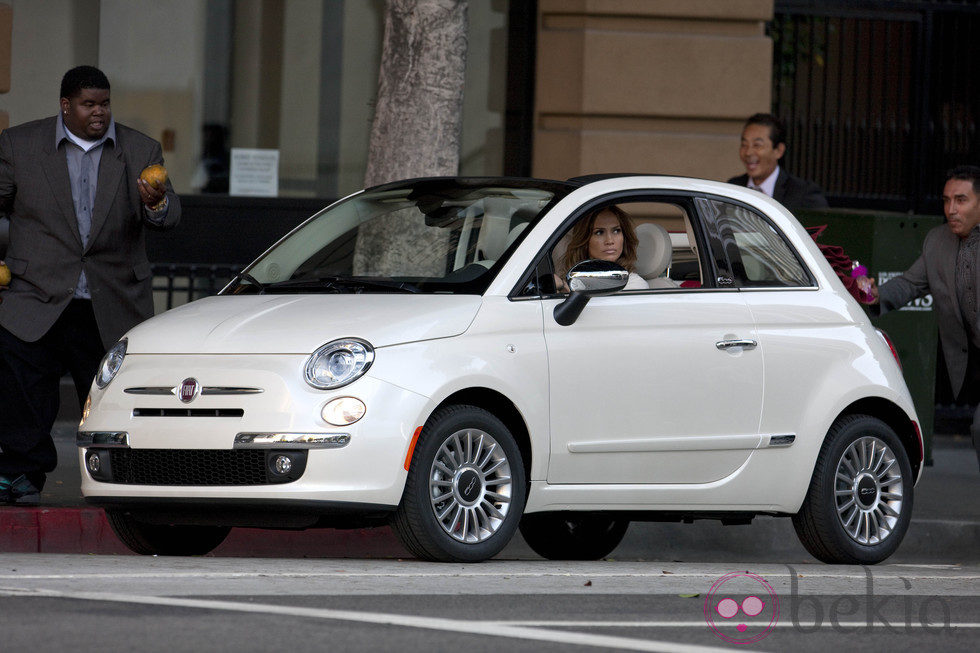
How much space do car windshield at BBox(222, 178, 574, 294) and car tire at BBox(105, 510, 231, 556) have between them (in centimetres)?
101

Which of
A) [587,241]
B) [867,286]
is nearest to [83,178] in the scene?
[587,241]

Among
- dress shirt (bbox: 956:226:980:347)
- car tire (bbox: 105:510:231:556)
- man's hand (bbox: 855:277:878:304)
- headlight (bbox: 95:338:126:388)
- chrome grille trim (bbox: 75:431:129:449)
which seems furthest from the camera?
dress shirt (bbox: 956:226:980:347)

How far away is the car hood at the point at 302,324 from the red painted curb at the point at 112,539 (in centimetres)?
128

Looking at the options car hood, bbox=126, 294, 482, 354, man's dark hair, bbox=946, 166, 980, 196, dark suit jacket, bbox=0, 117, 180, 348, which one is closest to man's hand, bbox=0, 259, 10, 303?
dark suit jacket, bbox=0, 117, 180, 348

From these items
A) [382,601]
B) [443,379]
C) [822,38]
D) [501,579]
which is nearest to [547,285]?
[443,379]

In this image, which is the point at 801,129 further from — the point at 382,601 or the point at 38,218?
the point at 382,601

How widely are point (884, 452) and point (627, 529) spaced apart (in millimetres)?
1384

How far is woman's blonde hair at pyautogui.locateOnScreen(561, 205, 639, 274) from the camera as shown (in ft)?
25.8

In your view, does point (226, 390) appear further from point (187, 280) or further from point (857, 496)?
point (187, 280)

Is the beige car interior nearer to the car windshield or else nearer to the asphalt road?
the car windshield

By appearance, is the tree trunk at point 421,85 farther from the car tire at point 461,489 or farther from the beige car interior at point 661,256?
the car tire at point 461,489

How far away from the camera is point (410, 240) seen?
24.7 feet

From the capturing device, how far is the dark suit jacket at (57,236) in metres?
8.24

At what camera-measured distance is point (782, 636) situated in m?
5.62
